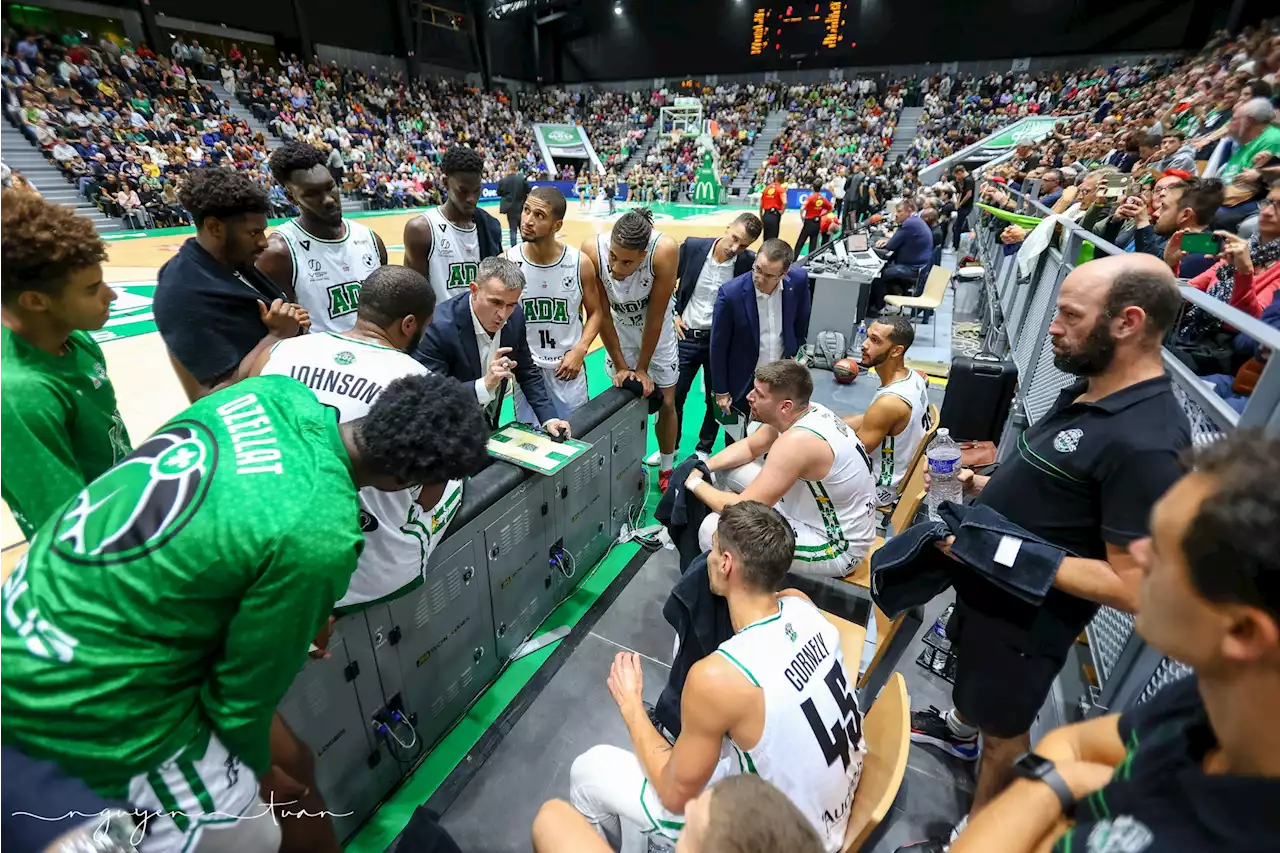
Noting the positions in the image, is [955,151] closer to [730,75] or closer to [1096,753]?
[730,75]

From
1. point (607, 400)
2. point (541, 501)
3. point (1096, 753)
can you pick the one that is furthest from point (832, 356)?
point (1096, 753)

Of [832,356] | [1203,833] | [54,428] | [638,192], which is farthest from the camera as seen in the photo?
[638,192]

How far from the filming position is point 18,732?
1.09 m

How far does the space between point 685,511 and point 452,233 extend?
2388 millimetres

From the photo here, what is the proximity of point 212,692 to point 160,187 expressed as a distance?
57.1 ft

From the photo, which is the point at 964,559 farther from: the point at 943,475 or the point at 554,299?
the point at 554,299

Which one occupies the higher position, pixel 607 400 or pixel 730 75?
pixel 730 75

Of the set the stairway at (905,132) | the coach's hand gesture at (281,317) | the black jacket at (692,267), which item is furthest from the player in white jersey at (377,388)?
the stairway at (905,132)

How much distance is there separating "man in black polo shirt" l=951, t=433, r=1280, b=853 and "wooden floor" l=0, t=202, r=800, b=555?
468 centimetres

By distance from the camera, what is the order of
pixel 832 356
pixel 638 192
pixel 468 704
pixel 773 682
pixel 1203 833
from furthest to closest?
pixel 638 192 < pixel 832 356 < pixel 468 704 < pixel 773 682 < pixel 1203 833

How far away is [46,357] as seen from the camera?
1.72 meters

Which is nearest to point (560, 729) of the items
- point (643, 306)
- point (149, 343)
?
point (643, 306)

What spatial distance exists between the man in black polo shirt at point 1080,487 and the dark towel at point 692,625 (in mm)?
771

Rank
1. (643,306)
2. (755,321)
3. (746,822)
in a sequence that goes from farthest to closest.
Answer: (643,306) < (755,321) < (746,822)
